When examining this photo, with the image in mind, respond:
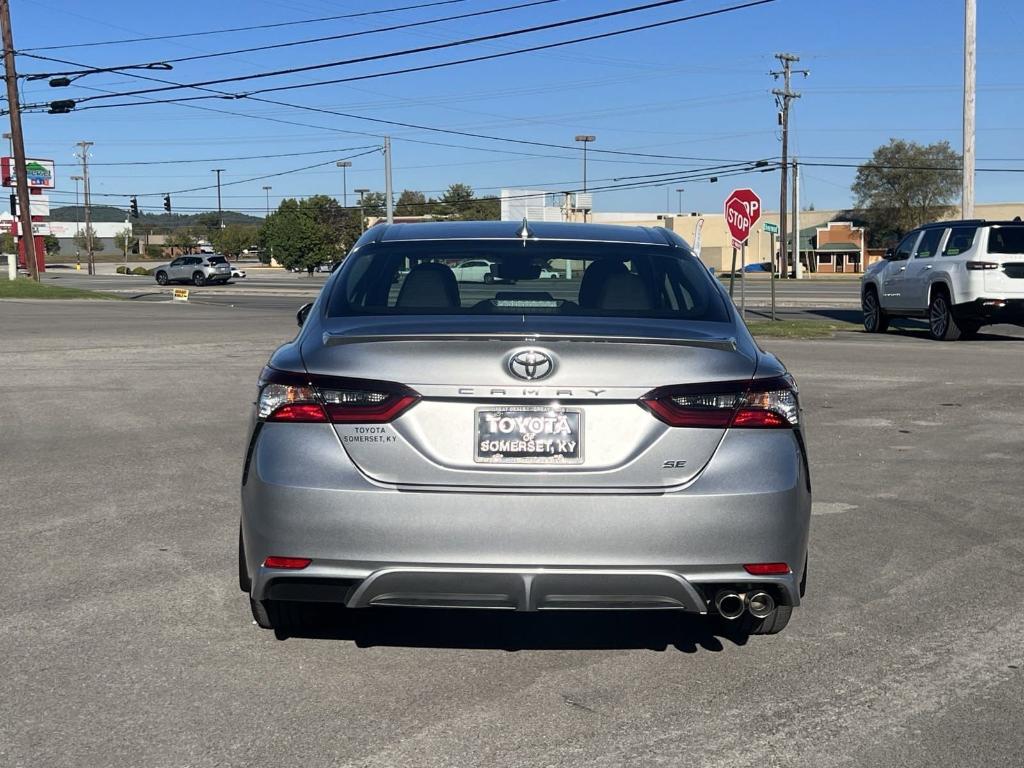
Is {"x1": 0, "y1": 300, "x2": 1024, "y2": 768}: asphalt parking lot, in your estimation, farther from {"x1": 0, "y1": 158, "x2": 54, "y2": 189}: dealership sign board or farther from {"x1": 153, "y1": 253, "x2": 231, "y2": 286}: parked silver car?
{"x1": 0, "y1": 158, "x2": 54, "y2": 189}: dealership sign board

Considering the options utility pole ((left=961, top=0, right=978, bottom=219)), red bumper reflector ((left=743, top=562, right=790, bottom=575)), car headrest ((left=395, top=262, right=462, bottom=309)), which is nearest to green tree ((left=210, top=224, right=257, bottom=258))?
utility pole ((left=961, top=0, right=978, bottom=219))

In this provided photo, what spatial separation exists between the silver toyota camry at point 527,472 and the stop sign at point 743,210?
2010cm

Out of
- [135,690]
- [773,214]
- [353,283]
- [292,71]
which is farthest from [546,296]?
[773,214]

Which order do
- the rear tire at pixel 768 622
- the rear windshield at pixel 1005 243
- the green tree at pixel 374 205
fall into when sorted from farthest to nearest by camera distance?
1. the green tree at pixel 374 205
2. the rear windshield at pixel 1005 243
3. the rear tire at pixel 768 622

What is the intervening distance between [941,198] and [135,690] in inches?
3640

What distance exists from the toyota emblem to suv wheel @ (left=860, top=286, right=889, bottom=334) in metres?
20.7

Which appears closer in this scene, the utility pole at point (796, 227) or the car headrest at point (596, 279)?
the car headrest at point (596, 279)

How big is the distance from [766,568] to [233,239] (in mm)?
151460

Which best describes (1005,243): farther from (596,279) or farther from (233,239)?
(233,239)

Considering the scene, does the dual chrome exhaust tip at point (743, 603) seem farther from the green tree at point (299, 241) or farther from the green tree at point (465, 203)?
the green tree at point (465, 203)

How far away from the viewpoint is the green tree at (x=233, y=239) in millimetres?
145875

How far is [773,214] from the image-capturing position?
107250mm

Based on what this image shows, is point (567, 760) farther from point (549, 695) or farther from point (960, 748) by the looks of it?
point (960, 748)

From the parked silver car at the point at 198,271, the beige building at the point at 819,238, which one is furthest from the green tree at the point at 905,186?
the parked silver car at the point at 198,271
